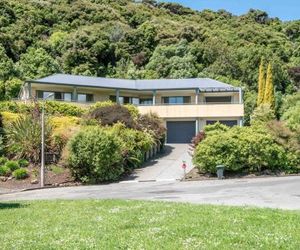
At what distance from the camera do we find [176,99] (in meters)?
52.8

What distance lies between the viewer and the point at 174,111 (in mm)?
49531

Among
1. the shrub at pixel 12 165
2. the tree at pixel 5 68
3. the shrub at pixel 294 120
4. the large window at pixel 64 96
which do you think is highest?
the tree at pixel 5 68

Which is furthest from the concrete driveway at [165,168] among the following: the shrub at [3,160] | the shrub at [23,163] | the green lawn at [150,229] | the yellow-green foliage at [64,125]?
the green lawn at [150,229]

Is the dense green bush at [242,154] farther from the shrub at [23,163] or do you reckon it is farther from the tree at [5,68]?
the tree at [5,68]

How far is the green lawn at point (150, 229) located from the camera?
314 inches

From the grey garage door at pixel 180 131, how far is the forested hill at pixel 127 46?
57.0 feet

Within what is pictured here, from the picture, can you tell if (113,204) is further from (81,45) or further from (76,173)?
(81,45)

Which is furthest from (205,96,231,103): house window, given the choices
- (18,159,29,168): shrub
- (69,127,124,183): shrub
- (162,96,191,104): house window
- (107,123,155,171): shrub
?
(18,159,29,168): shrub

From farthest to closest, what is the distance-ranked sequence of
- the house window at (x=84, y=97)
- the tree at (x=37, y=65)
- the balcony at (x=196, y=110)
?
1. the tree at (x=37, y=65)
2. the house window at (x=84, y=97)
3. the balcony at (x=196, y=110)

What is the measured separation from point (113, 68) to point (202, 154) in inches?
1815

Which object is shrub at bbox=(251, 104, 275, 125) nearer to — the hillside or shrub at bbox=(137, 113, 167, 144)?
shrub at bbox=(137, 113, 167, 144)

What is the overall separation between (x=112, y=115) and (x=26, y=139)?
664cm

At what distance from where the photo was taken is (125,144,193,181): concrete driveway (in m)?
31.6

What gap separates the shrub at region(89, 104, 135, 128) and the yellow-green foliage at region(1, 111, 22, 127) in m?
5.55
